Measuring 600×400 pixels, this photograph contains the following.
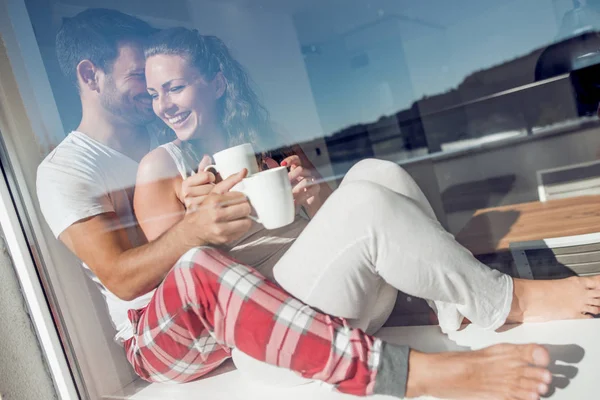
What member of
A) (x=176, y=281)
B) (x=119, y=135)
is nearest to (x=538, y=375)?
(x=176, y=281)

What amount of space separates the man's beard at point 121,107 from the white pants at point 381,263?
14.6 inches

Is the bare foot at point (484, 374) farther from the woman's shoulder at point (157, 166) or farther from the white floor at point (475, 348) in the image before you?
the woman's shoulder at point (157, 166)

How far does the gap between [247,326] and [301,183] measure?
270mm

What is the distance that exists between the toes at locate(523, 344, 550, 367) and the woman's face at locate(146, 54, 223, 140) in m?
0.63

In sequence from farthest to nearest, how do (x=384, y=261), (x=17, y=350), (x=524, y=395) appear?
1. (x=17, y=350)
2. (x=384, y=261)
3. (x=524, y=395)

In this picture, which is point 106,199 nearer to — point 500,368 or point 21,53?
point 21,53

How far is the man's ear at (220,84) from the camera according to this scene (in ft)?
3.21

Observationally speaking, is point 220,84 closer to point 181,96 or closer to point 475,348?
point 181,96

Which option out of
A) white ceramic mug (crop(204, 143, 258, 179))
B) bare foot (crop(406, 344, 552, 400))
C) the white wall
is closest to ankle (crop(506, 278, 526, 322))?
bare foot (crop(406, 344, 552, 400))

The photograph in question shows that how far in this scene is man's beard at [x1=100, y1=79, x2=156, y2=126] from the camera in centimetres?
98

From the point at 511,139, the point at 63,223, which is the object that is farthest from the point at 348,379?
the point at 63,223

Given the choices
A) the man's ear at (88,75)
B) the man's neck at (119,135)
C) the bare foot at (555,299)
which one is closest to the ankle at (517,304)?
the bare foot at (555,299)

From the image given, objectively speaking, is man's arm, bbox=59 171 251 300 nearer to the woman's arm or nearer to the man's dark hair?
the woman's arm

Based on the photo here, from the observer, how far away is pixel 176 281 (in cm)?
93
